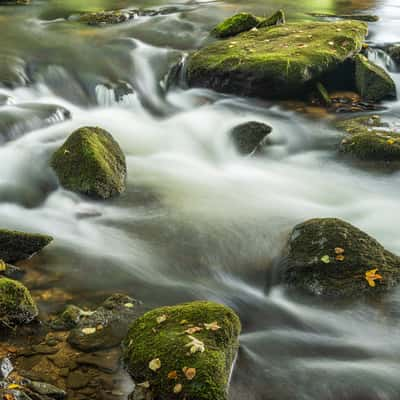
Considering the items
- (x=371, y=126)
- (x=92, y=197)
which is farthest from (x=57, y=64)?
Answer: (x=371, y=126)

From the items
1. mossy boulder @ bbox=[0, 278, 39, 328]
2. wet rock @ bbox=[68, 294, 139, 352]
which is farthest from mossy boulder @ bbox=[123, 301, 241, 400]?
mossy boulder @ bbox=[0, 278, 39, 328]

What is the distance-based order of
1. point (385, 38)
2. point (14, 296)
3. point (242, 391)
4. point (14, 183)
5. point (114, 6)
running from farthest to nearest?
point (114, 6) → point (385, 38) → point (14, 183) → point (14, 296) → point (242, 391)

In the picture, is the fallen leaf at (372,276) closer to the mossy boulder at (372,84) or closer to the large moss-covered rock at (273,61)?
the large moss-covered rock at (273,61)

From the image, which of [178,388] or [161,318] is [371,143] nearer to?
[161,318]

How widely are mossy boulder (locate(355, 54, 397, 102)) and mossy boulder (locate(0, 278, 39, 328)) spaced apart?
811 cm

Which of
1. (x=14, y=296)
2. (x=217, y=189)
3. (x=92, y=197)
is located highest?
(x=14, y=296)

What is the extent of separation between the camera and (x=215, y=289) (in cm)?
488

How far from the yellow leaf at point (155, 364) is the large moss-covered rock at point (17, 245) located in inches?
88.1

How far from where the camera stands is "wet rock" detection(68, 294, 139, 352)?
382 centimetres

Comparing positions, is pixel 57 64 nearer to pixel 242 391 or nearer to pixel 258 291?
pixel 258 291

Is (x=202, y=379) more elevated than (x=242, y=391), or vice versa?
(x=202, y=379)

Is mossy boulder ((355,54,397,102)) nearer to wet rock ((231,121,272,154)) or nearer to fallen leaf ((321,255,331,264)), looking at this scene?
wet rock ((231,121,272,154))

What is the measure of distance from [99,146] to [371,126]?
4996mm

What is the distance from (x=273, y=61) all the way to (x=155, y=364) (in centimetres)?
759
